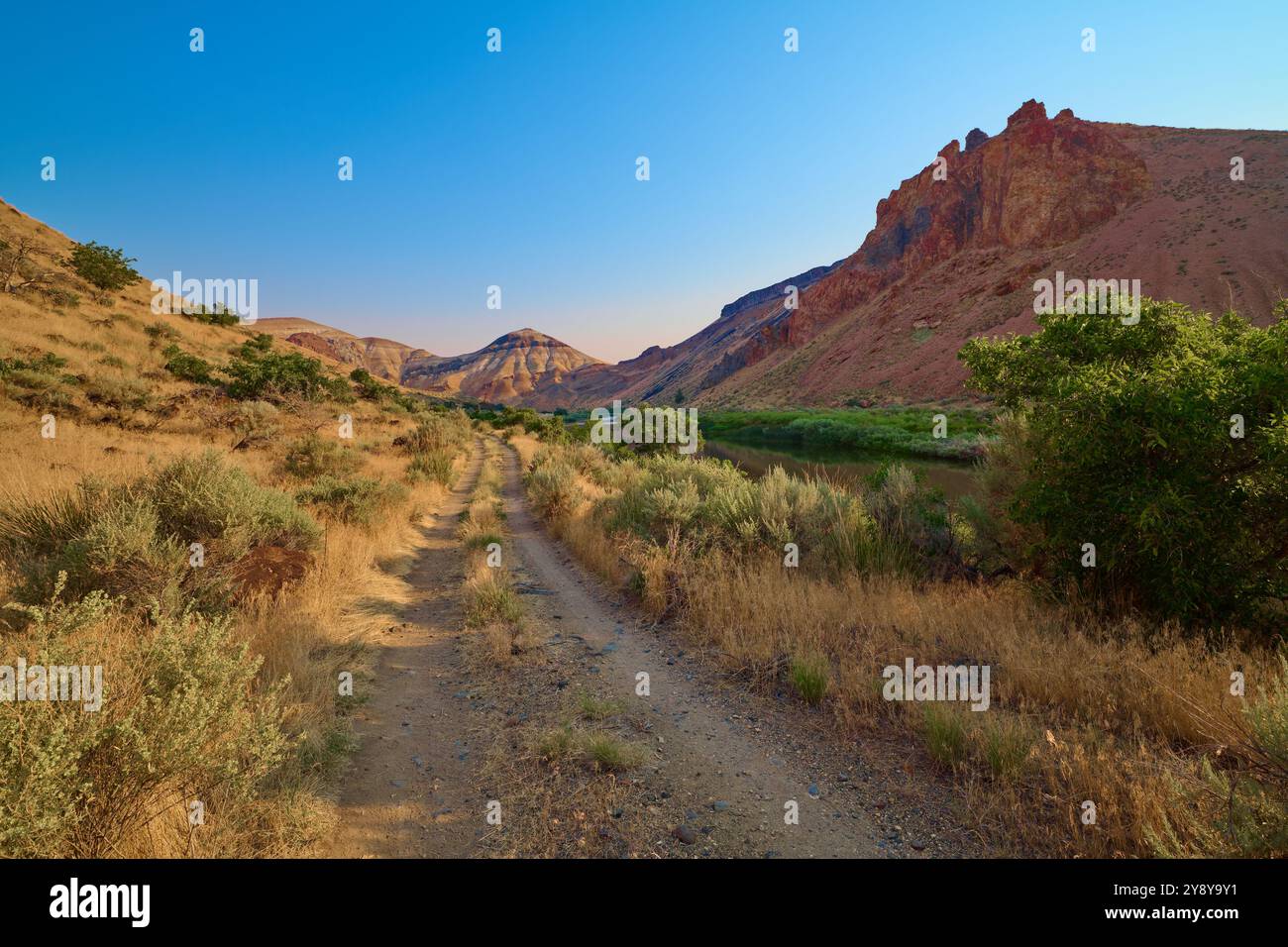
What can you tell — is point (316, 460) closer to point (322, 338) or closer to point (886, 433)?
point (886, 433)

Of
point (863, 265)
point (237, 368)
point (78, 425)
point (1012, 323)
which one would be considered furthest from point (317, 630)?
point (863, 265)

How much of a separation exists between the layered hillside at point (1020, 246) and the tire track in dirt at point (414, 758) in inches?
2342

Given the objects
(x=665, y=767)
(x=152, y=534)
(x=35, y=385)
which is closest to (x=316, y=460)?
(x=35, y=385)

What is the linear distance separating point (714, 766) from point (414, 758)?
2305 millimetres

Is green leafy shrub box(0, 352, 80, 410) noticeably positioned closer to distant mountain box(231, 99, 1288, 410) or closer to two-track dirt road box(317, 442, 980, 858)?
two-track dirt road box(317, 442, 980, 858)

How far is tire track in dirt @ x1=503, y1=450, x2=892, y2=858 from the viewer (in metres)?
3.01

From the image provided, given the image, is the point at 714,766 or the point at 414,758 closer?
the point at 714,766

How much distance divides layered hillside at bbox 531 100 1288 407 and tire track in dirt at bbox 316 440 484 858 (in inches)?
2342

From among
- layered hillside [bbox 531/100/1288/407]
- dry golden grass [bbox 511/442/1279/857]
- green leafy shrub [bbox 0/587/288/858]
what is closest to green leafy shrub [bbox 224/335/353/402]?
green leafy shrub [bbox 0/587/288/858]

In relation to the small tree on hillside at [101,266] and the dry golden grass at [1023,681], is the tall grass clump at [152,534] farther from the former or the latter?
the small tree on hillside at [101,266]

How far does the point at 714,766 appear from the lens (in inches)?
148

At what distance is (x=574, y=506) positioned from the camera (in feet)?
42.4
